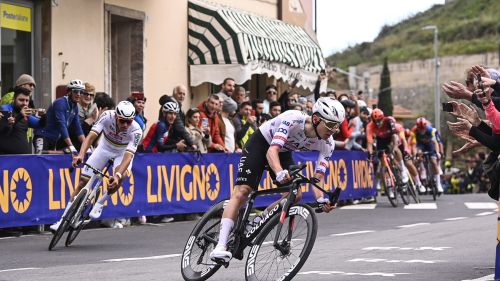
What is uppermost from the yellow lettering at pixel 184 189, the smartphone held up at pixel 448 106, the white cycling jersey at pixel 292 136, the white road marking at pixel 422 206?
the smartphone held up at pixel 448 106

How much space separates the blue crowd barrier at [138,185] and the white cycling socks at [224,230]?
12.1ft

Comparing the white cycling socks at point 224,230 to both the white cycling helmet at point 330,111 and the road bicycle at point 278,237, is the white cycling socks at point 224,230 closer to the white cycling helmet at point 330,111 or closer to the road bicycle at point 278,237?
the road bicycle at point 278,237

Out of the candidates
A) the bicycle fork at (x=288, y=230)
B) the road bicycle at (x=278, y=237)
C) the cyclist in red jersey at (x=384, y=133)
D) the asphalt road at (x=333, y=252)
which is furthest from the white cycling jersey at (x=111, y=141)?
the cyclist in red jersey at (x=384, y=133)

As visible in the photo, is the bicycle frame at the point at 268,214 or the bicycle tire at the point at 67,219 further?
the bicycle tire at the point at 67,219

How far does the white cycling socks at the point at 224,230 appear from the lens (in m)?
10.1

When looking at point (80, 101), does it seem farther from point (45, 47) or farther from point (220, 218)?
point (220, 218)

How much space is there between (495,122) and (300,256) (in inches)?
82.7

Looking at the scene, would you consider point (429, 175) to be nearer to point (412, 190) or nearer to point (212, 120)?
point (412, 190)

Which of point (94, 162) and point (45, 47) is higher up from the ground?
point (45, 47)

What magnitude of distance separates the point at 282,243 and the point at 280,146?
0.89 m

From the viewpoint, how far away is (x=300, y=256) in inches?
374

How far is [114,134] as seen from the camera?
1468 centimetres

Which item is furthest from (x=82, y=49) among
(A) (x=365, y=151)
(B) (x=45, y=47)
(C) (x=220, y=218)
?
(C) (x=220, y=218)

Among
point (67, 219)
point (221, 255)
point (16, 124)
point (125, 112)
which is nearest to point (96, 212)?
point (67, 219)
